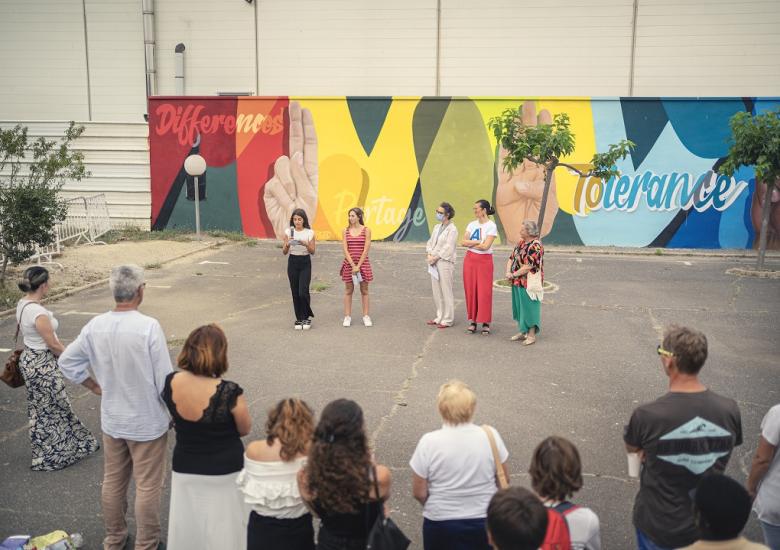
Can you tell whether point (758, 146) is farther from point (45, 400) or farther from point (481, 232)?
point (45, 400)

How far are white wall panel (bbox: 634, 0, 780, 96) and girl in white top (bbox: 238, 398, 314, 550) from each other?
19.5 m

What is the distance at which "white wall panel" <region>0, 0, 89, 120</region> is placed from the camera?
23.6 meters

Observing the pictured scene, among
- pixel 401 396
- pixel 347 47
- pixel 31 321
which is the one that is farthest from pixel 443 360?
pixel 347 47

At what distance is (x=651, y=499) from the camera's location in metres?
4.05

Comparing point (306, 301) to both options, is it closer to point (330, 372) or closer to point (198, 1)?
point (330, 372)

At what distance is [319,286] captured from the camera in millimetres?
13758

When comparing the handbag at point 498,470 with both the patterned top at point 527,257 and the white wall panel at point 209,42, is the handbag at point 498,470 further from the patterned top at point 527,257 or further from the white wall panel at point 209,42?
the white wall panel at point 209,42

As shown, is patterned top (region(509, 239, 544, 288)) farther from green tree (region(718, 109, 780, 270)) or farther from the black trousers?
green tree (region(718, 109, 780, 270))

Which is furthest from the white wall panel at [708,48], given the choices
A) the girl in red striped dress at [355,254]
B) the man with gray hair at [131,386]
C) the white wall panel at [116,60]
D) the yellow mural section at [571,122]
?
the man with gray hair at [131,386]

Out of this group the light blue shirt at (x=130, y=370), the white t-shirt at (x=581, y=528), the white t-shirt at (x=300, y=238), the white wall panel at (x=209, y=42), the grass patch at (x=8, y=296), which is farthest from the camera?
the white wall panel at (x=209, y=42)

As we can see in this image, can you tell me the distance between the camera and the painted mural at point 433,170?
17922 mm

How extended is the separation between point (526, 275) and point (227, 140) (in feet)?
38.4

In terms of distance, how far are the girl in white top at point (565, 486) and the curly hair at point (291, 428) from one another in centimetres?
118

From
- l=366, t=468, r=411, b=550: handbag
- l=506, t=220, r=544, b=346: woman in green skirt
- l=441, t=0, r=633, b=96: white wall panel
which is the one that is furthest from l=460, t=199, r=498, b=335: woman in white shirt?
l=441, t=0, r=633, b=96: white wall panel
